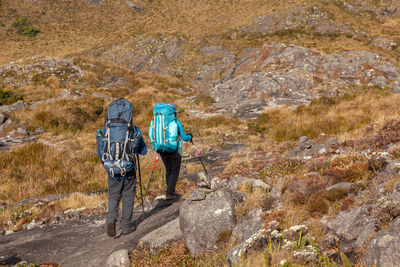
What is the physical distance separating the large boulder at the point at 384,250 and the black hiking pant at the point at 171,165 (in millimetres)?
4483

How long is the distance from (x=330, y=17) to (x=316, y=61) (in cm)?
3006

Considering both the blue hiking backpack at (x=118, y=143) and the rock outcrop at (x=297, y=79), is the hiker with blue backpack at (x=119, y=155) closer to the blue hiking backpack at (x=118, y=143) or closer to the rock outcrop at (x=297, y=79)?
the blue hiking backpack at (x=118, y=143)

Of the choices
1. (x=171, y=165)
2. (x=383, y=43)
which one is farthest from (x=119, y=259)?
(x=383, y=43)

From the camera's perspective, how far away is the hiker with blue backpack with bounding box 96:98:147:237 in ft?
16.7

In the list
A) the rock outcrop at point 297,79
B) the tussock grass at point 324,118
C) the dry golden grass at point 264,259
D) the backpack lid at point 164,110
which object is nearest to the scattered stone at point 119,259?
the dry golden grass at point 264,259

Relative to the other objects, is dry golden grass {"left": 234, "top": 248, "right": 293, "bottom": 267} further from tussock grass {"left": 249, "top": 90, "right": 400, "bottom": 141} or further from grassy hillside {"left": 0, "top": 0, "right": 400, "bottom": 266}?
tussock grass {"left": 249, "top": 90, "right": 400, "bottom": 141}

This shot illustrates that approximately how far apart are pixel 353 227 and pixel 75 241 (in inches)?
197

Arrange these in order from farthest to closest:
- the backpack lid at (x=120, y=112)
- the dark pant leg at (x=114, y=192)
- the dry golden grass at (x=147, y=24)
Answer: the dry golden grass at (x=147, y=24), the dark pant leg at (x=114, y=192), the backpack lid at (x=120, y=112)

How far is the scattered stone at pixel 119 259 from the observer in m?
4.16

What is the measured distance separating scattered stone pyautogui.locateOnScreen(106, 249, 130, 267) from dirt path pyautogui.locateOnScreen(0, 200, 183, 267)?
180 millimetres

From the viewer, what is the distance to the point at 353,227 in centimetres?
328

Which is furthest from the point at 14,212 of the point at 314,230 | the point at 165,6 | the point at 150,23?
the point at 165,6

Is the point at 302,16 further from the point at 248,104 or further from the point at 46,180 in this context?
the point at 46,180

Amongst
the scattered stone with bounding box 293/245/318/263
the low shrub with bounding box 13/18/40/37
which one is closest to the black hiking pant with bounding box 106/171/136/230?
the scattered stone with bounding box 293/245/318/263
